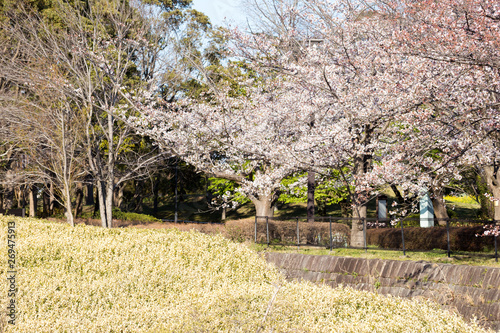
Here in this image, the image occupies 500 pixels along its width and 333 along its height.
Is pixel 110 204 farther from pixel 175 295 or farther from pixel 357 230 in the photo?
pixel 175 295

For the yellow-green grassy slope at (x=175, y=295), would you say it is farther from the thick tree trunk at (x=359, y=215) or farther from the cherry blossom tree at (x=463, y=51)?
the thick tree trunk at (x=359, y=215)

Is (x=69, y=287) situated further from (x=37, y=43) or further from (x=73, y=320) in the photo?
(x=37, y=43)

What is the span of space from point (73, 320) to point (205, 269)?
3233mm

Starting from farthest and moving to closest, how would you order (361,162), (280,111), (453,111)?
(280,111) → (361,162) → (453,111)

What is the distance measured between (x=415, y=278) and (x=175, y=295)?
465 cm

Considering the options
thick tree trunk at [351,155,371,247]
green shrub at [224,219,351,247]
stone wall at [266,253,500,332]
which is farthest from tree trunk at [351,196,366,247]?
stone wall at [266,253,500,332]

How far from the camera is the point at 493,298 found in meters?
7.71

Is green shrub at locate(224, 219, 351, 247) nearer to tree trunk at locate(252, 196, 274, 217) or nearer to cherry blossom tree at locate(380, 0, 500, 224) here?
tree trunk at locate(252, 196, 274, 217)

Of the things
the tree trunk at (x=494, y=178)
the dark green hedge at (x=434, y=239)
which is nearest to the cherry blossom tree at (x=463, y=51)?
the tree trunk at (x=494, y=178)

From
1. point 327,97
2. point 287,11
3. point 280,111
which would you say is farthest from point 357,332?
point 280,111

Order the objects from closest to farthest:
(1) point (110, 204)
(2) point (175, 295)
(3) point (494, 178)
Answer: (2) point (175, 295)
(3) point (494, 178)
(1) point (110, 204)

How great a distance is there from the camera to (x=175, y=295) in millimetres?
7715

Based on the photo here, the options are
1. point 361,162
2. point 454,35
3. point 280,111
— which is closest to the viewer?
point 454,35

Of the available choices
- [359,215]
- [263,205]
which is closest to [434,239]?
[359,215]
